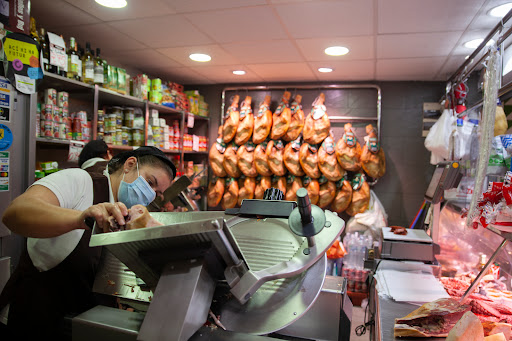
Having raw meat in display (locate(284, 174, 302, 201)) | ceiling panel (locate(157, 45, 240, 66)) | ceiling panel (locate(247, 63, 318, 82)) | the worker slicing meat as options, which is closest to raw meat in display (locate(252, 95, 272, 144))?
ceiling panel (locate(247, 63, 318, 82))

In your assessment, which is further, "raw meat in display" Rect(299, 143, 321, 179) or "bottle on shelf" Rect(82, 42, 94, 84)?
"raw meat in display" Rect(299, 143, 321, 179)

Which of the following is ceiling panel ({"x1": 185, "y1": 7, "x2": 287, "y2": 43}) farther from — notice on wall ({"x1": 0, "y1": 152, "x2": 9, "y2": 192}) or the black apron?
the black apron

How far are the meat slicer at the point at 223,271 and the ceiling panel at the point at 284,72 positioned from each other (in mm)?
A: 3287

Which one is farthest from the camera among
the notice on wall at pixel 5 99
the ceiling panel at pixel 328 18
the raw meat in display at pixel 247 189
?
the raw meat in display at pixel 247 189

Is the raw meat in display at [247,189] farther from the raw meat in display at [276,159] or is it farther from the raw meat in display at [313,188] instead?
the raw meat in display at [313,188]

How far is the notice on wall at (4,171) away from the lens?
210 cm

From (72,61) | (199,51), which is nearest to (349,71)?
(199,51)

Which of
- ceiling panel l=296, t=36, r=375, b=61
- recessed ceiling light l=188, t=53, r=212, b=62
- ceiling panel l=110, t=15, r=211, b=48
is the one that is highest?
Answer: recessed ceiling light l=188, t=53, r=212, b=62

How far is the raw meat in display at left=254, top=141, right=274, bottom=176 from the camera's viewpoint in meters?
4.61

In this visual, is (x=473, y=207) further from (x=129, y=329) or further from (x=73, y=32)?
(x=73, y=32)

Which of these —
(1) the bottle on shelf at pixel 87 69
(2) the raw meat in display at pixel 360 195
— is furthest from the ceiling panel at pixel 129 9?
(2) the raw meat in display at pixel 360 195

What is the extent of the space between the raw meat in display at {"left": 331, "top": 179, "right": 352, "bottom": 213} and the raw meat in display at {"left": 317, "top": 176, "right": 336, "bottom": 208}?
64 mm

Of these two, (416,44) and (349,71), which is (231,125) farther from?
(416,44)

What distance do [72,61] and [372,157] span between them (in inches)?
134
